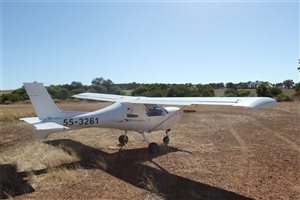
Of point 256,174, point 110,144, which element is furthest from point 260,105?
point 110,144

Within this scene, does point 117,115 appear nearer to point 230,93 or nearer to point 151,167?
point 151,167

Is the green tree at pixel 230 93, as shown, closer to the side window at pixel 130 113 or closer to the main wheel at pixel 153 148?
the side window at pixel 130 113

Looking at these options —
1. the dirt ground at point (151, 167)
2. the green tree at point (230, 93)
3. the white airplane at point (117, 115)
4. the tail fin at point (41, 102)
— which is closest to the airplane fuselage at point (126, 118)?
the white airplane at point (117, 115)

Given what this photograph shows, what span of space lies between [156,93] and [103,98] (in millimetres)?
31021

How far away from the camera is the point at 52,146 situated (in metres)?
11.9

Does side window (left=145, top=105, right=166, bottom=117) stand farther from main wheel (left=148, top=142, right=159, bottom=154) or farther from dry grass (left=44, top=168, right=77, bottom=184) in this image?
dry grass (left=44, top=168, right=77, bottom=184)

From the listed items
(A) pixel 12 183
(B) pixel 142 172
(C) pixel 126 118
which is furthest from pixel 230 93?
(A) pixel 12 183

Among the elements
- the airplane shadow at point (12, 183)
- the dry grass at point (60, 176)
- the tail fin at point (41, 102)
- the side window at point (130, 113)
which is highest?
the tail fin at point (41, 102)

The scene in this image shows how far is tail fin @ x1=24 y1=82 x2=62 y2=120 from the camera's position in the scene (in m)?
10.4

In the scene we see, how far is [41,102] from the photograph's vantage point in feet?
34.3

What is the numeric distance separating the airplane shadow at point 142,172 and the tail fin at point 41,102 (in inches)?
60.1

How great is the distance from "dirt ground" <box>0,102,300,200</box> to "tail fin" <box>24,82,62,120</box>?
1.34m

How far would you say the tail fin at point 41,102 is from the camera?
10.4 meters

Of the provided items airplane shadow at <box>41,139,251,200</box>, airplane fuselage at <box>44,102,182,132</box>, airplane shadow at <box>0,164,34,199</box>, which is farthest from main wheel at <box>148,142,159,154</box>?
airplane shadow at <box>0,164,34,199</box>
